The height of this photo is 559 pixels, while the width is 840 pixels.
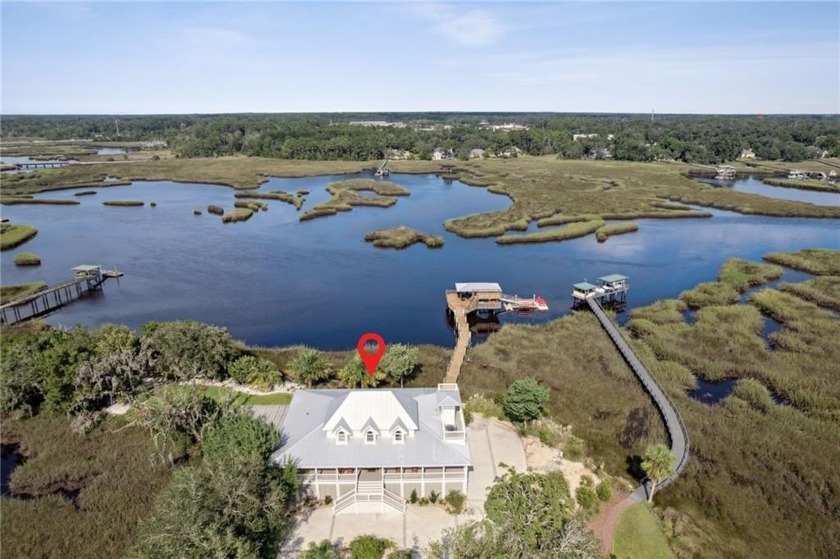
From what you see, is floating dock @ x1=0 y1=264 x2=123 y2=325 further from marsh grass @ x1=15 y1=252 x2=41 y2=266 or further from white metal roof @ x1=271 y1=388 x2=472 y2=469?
white metal roof @ x1=271 y1=388 x2=472 y2=469

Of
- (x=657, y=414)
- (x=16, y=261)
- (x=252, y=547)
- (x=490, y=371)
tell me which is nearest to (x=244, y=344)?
(x=490, y=371)

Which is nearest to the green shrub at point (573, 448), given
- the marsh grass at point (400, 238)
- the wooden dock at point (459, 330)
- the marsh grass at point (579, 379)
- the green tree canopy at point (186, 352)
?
the marsh grass at point (579, 379)

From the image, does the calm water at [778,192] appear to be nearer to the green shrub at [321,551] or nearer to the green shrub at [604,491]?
the green shrub at [604,491]

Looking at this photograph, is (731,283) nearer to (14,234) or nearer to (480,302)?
(480,302)

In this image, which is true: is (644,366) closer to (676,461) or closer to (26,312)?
(676,461)

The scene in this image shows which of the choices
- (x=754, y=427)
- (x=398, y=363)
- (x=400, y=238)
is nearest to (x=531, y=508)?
(x=398, y=363)
